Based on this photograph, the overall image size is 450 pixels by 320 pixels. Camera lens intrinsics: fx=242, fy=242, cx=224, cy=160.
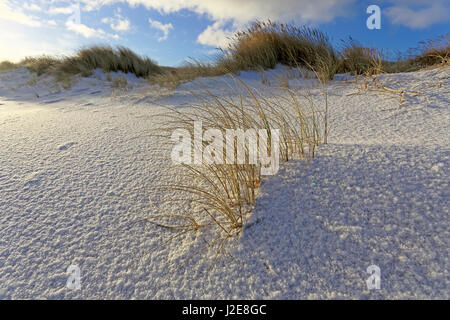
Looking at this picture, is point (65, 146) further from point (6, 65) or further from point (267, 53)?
point (6, 65)

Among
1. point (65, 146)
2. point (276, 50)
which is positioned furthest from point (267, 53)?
point (65, 146)

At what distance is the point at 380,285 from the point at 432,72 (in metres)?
2.63

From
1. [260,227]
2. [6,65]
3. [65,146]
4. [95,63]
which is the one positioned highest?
[6,65]

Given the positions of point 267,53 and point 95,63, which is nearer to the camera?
point 267,53

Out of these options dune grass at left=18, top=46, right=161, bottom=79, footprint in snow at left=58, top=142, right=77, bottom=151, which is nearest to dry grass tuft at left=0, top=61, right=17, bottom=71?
dune grass at left=18, top=46, right=161, bottom=79

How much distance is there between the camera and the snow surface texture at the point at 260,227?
70cm

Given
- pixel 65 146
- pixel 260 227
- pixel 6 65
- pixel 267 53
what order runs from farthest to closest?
pixel 6 65
pixel 267 53
pixel 65 146
pixel 260 227

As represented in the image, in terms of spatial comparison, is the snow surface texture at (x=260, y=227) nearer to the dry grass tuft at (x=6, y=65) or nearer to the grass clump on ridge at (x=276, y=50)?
the grass clump on ridge at (x=276, y=50)

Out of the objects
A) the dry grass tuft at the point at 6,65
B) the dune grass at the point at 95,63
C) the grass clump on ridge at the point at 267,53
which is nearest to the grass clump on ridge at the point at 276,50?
the grass clump on ridge at the point at 267,53

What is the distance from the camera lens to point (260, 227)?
2.79 feet
